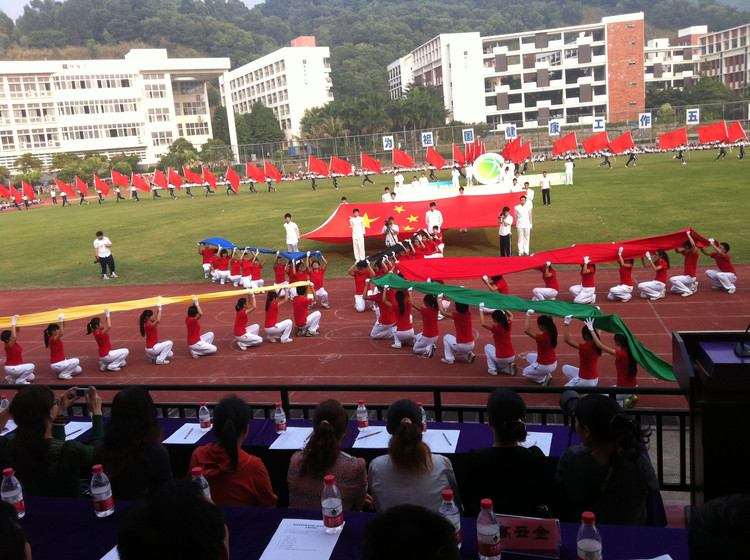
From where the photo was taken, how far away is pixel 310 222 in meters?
30.1

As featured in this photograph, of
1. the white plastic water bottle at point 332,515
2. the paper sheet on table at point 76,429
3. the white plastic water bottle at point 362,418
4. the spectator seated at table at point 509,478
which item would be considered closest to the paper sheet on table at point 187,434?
the paper sheet on table at point 76,429

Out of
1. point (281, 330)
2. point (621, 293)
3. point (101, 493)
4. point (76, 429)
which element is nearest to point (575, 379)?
point (621, 293)

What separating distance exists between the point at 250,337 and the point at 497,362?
5143 millimetres

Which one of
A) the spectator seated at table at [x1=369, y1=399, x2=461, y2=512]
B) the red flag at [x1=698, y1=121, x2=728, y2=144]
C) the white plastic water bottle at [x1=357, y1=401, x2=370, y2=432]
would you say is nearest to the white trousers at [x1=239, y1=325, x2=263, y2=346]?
the white plastic water bottle at [x1=357, y1=401, x2=370, y2=432]

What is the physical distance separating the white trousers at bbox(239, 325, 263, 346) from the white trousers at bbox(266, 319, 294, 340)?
0.25m

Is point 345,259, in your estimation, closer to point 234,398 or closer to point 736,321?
point 736,321

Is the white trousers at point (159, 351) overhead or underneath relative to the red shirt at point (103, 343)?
underneath

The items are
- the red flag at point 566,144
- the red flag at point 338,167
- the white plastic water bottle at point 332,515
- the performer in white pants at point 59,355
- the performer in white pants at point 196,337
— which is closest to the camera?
the white plastic water bottle at point 332,515

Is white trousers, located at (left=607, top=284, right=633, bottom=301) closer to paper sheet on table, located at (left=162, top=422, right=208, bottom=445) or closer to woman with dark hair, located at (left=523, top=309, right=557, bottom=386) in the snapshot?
woman with dark hair, located at (left=523, top=309, right=557, bottom=386)

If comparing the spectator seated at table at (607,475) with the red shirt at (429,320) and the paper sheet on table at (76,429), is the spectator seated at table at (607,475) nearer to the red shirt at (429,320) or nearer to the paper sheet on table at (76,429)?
the paper sheet on table at (76,429)

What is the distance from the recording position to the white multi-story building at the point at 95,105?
79625mm

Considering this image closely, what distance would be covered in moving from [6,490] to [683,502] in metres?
5.68

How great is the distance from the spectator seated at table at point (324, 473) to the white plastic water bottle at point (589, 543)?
1648 millimetres

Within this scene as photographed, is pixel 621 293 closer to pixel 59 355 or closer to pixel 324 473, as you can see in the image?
pixel 324 473
